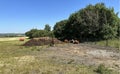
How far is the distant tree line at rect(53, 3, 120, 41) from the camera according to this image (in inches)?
1195

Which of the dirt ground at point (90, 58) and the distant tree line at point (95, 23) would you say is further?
the distant tree line at point (95, 23)

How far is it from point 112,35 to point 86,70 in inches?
879

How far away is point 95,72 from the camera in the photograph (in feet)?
28.8

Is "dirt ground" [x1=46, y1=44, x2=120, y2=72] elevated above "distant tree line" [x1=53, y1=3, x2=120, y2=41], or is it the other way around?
"distant tree line" [x1=53, y1=3, x2=120, y2=41]

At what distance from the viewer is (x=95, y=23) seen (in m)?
30.9

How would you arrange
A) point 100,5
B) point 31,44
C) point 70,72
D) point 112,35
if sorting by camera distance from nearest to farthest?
point 70,72
point 31,44
point 112,35
point 100,5

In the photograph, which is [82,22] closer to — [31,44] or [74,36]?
[74,36]

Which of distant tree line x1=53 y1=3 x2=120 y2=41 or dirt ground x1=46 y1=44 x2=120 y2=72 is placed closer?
dirt ground x1=46 y1=44 x2=120 y2=72

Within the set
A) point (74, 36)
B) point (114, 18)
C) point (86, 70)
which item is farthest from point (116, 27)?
point (86, 70)

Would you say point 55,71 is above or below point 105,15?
below

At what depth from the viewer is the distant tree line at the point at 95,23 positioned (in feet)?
99.6

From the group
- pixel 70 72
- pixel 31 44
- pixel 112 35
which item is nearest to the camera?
pixel 70 72

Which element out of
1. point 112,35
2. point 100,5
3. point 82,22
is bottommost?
point 112,35

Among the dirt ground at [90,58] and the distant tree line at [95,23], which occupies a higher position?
the distant tree line at [95,23]
